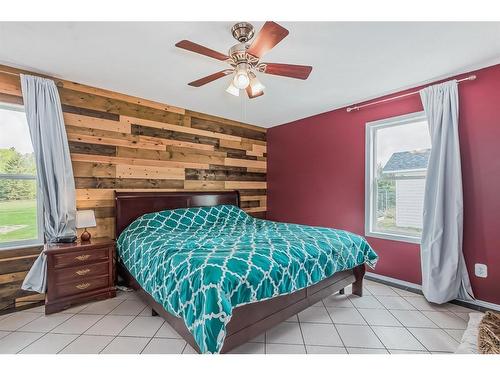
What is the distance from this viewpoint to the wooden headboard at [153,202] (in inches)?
121

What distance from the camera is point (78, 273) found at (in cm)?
252

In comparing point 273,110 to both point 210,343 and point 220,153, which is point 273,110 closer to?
point 220,153

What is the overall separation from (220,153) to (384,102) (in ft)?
8.25

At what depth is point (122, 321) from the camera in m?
2.27

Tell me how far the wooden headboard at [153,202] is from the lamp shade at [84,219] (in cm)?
A: 37

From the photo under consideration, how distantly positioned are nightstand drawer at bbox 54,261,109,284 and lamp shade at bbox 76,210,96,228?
41 cm

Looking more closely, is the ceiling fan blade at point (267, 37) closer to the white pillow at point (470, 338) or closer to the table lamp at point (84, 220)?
the table lamp at point (84, 220)

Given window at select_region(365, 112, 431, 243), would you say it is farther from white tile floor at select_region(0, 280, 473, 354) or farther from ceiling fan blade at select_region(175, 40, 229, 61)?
ceiling fan blade at select_region(175, 40, 229, 61)

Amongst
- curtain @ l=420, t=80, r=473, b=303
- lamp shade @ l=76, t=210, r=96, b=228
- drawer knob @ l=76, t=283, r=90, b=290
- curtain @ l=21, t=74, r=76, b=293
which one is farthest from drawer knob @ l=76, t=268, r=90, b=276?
curtain @ l=420, t=80, r=473, b=303

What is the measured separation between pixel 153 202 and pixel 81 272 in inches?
44.0

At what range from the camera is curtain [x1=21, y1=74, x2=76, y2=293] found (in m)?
2.49

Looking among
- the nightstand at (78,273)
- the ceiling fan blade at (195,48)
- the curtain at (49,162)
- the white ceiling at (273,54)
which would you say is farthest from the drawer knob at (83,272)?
the ceiling fan blade at (195,48)

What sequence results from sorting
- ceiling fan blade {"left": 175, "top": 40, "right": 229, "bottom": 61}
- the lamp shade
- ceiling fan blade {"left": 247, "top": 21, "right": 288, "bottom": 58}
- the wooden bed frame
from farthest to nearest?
the lamp shade → the wooden bed frame → ceiling fan blade {"left": 175, "top": 40, "right": 229, "bottom": 61} → ceiling fan blade {"left": 247, "top": 21, "right": 288, "bottom": 58}

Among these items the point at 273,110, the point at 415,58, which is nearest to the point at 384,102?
the point at 415,58
